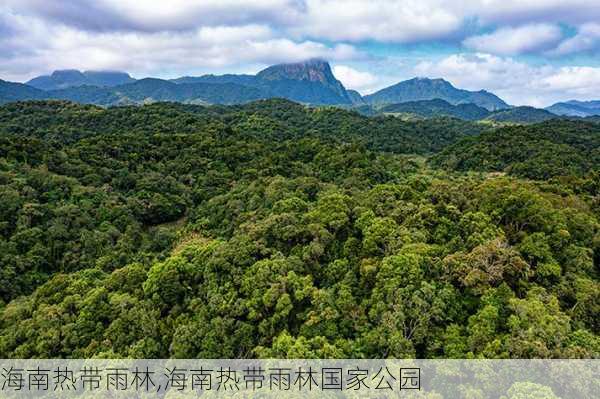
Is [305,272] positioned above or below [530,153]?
below

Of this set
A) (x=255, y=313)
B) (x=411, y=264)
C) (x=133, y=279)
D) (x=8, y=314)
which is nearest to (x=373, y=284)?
(x=411, y=264)

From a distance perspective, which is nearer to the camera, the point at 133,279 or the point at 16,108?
the point at 133,279

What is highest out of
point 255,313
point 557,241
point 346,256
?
point 557,241

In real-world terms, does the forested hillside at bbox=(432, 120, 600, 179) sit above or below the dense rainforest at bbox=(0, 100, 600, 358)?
above

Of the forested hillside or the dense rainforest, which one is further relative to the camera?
the forested hillside

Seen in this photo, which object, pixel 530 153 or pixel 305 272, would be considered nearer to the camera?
pixel 305 272

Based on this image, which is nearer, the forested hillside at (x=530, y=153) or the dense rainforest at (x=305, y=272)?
the dense rainforest at (x=305, y=272)

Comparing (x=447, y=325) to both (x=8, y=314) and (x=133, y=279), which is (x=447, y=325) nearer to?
(x=133, y=279)

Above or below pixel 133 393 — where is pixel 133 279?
above

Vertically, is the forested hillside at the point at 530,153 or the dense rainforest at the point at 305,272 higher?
the forested hillside at the point at 530,153

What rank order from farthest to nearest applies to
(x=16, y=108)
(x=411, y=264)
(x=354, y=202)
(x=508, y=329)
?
(x=16, y=108) < (x=354, y=202) < (x=411, y=264) < (x=508, y=329)

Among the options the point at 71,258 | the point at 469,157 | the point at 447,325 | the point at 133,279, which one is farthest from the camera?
the point at 469,157
